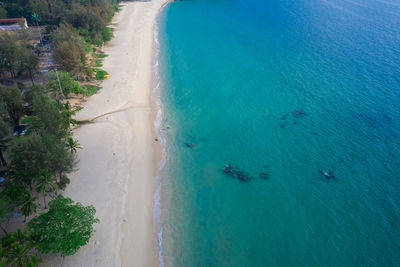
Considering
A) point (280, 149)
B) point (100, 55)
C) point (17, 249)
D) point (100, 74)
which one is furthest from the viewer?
point (100, 55)

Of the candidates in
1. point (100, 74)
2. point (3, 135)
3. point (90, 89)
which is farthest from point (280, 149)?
point (100, 74)

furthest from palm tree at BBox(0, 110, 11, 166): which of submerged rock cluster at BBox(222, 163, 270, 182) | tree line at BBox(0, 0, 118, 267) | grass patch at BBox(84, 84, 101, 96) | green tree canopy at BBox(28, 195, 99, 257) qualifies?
submerged rock cluster at BBox(222, 163, 270, 182)

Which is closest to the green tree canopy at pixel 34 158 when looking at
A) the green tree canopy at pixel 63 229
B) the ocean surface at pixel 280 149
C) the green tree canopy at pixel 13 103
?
the green tree canopy at pixel 63 229

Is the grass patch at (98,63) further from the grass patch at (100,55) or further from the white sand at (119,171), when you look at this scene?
the grass patch at (100,55)

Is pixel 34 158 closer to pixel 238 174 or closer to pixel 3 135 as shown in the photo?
pixel 3 135

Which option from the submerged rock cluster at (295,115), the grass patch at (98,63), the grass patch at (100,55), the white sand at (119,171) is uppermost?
the grass patch at (100,55)

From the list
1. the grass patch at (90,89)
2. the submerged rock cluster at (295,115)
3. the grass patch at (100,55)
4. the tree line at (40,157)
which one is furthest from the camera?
the grass patch at (100,55)

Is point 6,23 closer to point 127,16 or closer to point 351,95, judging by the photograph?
point 127,16

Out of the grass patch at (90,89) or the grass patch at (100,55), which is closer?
the grass patch at (90,89)
